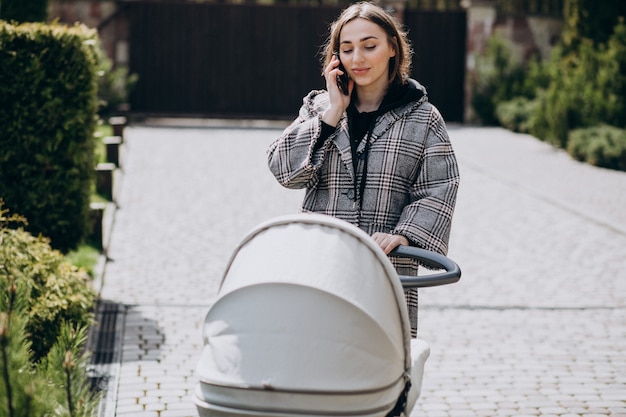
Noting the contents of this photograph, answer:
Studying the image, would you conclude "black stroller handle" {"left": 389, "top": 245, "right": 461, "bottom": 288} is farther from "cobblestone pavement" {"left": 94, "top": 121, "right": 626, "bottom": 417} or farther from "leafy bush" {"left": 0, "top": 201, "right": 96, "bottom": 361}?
"leafy bush" {"left": 0, "top": 201, "right": 96, "bottom": 361}

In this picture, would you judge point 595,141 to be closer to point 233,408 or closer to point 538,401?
point 538,401

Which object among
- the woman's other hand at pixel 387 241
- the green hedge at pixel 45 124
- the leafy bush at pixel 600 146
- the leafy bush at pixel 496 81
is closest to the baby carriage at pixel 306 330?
the woman's other hand at pixel 387 241

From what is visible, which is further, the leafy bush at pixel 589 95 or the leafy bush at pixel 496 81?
the leafy bush at pixel 496 81

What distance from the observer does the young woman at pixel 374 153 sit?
3605mm

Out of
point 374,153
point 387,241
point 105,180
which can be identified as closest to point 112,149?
point 105,180

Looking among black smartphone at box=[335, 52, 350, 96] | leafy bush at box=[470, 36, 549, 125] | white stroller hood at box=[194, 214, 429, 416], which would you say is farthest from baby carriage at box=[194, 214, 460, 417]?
leafy bush at box=[470, 36, 549, 125]

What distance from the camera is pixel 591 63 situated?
681 inches

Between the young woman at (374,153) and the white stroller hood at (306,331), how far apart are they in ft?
2.41

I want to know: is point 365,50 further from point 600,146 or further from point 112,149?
point 600,146

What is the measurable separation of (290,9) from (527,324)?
51.0 feet

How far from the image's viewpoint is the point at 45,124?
280 inches

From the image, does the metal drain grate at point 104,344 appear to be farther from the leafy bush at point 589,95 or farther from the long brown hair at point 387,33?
the leafy bush at point 589,95

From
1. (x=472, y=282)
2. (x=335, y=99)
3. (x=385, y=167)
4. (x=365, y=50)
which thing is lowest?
(x=472, y=282)

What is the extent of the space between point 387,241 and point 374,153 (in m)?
0.40
